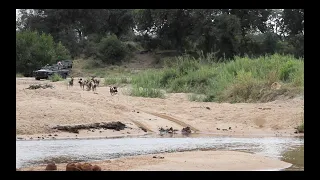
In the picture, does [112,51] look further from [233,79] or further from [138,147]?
[138,147]

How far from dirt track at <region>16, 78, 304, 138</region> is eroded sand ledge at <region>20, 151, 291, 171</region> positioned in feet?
12.7

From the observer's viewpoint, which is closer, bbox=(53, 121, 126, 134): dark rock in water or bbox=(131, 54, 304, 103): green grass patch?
bbox=(53, 121, 126, 134): dark rock in water

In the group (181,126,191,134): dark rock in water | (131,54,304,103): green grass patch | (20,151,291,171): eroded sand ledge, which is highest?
(131,54,304,103): green grass patch

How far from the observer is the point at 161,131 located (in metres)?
13.8

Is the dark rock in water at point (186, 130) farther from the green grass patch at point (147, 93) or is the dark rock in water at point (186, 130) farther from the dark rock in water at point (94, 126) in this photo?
the green grass patch at point (147, 93)

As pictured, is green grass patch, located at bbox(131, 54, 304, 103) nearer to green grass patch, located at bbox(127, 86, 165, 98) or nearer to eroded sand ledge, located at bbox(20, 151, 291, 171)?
green grass patch, located at bbox(127, 86, 165, 98)

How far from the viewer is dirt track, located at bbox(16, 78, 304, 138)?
44.1 feet

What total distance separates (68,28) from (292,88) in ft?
126

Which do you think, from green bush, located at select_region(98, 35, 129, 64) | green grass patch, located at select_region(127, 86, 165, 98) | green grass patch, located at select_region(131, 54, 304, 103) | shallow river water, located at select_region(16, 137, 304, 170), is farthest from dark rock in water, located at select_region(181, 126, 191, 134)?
green bush, located at select_region(98, 35, 129, 64)

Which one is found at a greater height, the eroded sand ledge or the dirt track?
the dirt track

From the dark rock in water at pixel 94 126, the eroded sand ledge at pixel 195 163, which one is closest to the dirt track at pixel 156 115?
the dark rock in water at pixel 94 126

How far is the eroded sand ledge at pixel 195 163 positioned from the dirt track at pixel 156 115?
388 cm

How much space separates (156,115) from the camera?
15.9 metres

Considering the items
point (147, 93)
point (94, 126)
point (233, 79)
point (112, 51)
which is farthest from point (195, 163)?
point (112, 51)
